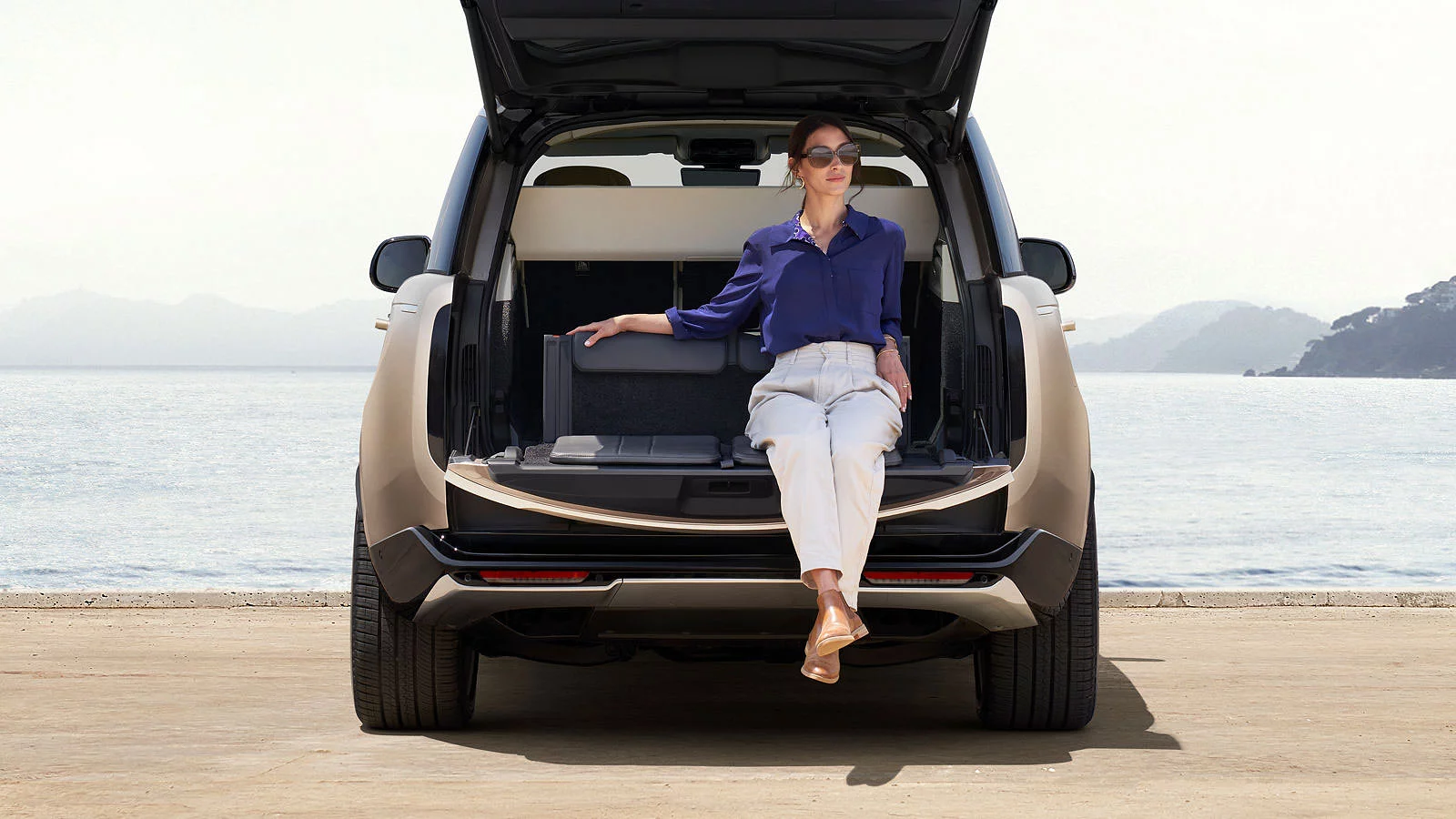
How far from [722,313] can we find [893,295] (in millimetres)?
502

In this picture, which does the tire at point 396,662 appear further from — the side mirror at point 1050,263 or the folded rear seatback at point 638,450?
the side mirror at point 1050,263

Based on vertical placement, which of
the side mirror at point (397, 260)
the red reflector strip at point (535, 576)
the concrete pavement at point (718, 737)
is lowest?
the concrete pavement at point (718, 737)

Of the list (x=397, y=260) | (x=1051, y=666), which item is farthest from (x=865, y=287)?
(x=397, y=260)

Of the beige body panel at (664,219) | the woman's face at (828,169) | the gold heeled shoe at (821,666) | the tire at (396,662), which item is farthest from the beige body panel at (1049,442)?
the tire at (396,662)

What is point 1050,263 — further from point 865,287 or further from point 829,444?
point 829,444

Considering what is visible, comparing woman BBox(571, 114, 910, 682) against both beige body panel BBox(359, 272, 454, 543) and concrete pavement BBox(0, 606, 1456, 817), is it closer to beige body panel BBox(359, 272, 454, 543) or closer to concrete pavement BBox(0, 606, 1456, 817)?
concrete pavement BBox(0, 606, 1456, 817)

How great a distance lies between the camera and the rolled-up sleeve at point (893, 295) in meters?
4.22

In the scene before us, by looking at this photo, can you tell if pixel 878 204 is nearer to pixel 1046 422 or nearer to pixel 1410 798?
pixel 1046 422

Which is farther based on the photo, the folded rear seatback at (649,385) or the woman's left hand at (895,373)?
the folded rear seatback at (649,385)

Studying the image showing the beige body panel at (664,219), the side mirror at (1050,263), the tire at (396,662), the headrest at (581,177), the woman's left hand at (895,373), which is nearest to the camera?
the tire at (396,662)

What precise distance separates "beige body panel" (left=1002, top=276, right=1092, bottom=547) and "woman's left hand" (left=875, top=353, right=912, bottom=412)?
0.42m

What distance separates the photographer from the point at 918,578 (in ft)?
11.8

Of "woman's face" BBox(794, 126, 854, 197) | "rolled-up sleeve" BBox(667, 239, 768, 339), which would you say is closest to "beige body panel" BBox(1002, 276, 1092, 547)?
"woman's face" BBox(794, 126, 854, 197)

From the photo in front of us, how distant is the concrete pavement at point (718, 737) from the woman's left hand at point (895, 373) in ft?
3.19
